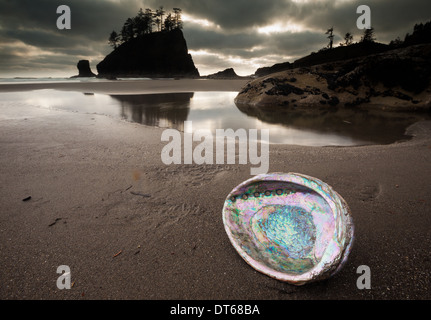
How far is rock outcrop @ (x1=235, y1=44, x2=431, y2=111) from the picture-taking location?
372 inches

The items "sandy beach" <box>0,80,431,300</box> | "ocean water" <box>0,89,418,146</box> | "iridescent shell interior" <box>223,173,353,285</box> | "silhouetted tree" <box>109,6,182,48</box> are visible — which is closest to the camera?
"iridescent shell interior" <box>223,173,353,285</box>

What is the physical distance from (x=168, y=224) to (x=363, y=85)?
12.0 meters

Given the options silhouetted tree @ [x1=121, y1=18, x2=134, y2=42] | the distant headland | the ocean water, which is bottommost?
the ocean water

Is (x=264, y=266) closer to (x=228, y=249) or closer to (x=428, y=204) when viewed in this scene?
(x=228, y=249)

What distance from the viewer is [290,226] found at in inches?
70.1

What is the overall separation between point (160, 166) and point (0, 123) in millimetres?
6165

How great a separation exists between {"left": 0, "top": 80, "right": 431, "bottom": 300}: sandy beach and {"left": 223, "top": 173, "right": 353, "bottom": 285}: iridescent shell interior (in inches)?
6.5

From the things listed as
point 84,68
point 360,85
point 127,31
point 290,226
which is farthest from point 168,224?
point 84,68

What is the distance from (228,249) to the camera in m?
1.92

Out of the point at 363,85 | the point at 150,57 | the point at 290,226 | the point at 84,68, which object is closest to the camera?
the point at 290,226

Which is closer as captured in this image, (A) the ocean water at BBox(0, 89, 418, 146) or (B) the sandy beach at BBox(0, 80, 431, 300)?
(B) the sandy beach at BBox(0, 80, 431, 300)

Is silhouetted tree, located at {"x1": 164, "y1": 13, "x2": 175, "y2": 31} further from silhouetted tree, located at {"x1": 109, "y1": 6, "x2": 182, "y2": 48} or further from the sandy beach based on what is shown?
the sandy beach

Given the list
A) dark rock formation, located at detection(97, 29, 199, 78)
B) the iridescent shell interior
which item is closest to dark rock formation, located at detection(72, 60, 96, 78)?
dark rock formation, located at detection(97, 29, 199, 78)

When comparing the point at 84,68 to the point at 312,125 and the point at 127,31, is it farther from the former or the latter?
the point at 312,125
